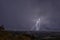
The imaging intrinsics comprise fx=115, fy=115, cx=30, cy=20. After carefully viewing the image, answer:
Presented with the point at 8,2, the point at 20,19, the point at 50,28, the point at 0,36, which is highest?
the point at 8,2

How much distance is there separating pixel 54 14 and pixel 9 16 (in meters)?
0.47

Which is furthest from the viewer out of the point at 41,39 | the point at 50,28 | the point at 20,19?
the point at 20,19

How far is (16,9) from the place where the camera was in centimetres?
120

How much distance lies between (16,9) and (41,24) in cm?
31

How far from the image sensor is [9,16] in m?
1.21

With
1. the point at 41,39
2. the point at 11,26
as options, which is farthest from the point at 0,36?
the point at 11,26

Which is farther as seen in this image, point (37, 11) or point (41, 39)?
point (37, 11)

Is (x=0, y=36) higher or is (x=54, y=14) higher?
(x=54, y=14)

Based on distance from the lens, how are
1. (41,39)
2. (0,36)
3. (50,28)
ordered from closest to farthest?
(0,36) < (41,39) < (50,28)

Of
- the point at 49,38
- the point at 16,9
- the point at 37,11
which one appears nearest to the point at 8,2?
the point at 16,9

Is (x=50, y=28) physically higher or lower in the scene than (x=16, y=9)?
lower

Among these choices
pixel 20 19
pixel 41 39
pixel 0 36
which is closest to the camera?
pixel 0 36

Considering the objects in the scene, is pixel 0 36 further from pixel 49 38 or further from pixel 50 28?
pixel 50 28

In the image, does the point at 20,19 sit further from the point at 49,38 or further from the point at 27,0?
the point at 49,38
